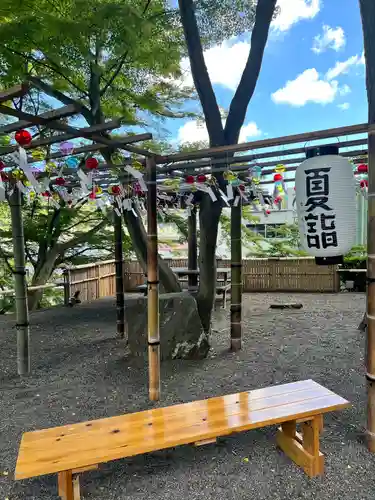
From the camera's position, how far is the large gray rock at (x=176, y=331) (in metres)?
4.43

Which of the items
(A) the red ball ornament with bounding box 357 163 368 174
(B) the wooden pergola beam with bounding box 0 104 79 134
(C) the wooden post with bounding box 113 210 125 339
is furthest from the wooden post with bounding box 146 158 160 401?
(A) the red ball ornament with bounding box 357 163 368 174

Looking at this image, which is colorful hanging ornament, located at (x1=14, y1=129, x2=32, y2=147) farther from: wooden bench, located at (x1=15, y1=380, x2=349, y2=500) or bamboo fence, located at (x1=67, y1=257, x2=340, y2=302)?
bamboo fence, located at (x1=67, y1=257, x2=340, y2=302)

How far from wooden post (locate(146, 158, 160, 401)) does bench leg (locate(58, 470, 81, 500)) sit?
1484 millimetres

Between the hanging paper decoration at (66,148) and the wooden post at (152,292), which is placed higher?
the hanging paper decoration at (66,148)

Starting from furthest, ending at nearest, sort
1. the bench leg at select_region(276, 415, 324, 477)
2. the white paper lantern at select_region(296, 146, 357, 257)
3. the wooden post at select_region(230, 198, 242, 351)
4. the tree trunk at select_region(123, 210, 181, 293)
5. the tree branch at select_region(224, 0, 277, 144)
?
1. the tree trunk at select_region(123, 210, 181, 293)
2. the wooden post at select_region(230, 198, 242, 351)
3. the tree branch at select_region(224, 0, 277, 144)
4. the white paper lantern at select_region(296, 146, 357, 257)
5. the bench leg at select_region(276, 415, 324, 477)

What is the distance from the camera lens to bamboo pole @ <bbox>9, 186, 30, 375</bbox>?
155 inches

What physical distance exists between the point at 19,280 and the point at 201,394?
8.01 ft

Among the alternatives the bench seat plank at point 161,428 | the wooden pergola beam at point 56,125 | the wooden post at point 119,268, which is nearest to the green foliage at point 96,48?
the wooden post at point 119,268

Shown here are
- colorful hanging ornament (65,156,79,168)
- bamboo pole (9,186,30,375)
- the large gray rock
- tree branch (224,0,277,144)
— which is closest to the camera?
colorful hanging ornament (65,156,79,168)

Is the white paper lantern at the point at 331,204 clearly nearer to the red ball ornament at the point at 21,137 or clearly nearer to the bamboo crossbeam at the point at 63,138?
the bamboo crossbeam at the point at 63,138

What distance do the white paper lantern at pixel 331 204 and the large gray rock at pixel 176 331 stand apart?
2.23 meters

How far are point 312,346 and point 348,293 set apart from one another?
5.66 metres

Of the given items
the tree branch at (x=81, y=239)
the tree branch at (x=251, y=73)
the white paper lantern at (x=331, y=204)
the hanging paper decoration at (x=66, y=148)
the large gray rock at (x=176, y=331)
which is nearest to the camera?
the white paper lantern at (x=331, y=204)

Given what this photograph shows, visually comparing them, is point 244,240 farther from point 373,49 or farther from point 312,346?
point 373,49
